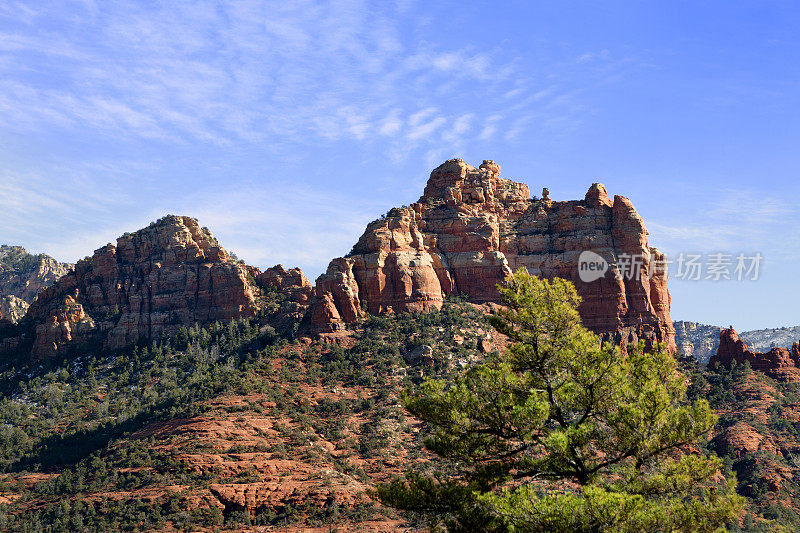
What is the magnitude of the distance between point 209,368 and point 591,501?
75.8m

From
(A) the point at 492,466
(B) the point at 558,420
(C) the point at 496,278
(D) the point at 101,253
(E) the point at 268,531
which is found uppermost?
(D) the point at 101,253

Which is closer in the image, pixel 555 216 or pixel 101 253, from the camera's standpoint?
pixel 555 216

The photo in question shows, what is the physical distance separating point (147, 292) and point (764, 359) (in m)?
90.3

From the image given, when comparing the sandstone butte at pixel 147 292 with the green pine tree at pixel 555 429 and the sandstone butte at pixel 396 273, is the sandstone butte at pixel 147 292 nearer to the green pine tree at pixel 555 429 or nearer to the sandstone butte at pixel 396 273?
the sandstone butte at pixel 396 273

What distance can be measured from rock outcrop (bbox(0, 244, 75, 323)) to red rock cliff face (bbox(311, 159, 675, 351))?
108504 millimetres

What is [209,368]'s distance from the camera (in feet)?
283

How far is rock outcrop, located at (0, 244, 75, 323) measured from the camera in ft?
552

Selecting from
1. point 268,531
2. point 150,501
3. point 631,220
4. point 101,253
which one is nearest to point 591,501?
point 268,531

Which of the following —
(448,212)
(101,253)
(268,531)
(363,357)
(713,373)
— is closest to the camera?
(268,531)

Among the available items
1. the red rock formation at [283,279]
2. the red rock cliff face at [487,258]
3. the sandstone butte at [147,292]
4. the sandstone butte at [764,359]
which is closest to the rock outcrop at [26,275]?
the sandstone butte at [147,292]

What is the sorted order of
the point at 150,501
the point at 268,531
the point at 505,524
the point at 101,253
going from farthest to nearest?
1. the point at 101,253
2. the point at 150,501
3. the point at 268,531
4. the point at 505,524

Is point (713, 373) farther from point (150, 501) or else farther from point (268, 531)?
point (150, 501)

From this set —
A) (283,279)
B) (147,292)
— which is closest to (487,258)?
(283,279)

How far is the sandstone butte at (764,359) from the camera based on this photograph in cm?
8950
